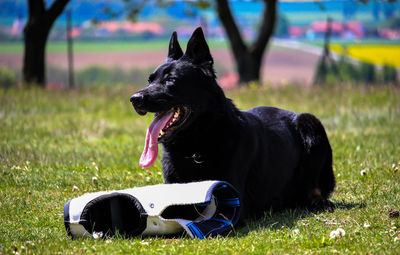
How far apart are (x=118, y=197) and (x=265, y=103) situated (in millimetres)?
9678

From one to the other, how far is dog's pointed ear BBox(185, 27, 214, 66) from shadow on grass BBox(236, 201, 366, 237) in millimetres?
1393

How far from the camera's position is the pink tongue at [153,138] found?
15.6 feet

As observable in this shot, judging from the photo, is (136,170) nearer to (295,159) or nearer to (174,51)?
(295,159)

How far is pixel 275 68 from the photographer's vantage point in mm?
41969

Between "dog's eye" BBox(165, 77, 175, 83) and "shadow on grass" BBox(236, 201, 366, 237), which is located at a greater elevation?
"dog's eye" BBox(165, 77, 175, 83)

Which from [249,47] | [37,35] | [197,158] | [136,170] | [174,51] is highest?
[174,51]

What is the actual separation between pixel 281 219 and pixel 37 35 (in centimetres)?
1462

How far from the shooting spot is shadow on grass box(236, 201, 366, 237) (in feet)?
15.7

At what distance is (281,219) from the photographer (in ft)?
17.0

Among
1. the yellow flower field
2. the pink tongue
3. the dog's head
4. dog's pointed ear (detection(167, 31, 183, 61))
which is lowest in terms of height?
the yellow flower field

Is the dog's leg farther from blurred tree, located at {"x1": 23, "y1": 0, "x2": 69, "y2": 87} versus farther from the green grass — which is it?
blurred tree, located at {"x1": 23, "y1": 0, "x2": 69, "y2": 87}

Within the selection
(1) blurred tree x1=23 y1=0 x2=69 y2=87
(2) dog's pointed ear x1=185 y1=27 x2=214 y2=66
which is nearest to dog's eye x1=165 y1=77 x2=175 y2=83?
(2) dog's pointed ear x1=185 y1=27 x2=214 y2=66

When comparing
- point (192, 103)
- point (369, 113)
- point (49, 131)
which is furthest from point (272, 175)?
point (369, 113)

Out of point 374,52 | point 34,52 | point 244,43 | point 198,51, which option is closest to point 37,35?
point 34,52
